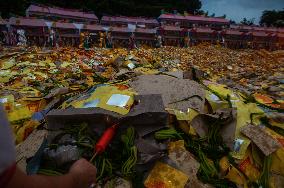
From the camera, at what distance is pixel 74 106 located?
3.76 metres

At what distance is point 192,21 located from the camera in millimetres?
34281

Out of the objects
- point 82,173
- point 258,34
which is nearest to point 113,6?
point 258,34

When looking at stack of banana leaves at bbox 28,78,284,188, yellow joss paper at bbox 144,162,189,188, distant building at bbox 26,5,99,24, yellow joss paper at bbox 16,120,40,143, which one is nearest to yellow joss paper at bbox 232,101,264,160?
stack of banana leaves at bbox 28,78,284,188

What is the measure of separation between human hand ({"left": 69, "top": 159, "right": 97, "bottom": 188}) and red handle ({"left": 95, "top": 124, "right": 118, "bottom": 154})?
1140 mm

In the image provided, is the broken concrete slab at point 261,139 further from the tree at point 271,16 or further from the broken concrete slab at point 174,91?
the tree at point 271,16

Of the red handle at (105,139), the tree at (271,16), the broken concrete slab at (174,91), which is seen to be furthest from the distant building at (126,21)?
the tree at (271,16)

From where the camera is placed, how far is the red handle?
2941 mm

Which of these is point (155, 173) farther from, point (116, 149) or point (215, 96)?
point (215, 96)

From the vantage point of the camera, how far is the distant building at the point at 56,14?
27.3 meters

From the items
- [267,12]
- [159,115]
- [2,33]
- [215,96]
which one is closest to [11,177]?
[159,115]

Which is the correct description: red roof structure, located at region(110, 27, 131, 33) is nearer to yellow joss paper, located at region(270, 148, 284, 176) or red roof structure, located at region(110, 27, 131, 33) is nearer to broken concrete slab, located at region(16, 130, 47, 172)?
broken concrete slab, located at region(16, 130, 47, 172)

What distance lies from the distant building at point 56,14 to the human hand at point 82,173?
2732 cm

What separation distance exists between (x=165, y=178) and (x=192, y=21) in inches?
1281

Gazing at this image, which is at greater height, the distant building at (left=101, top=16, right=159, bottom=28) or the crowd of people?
the distant building at (left=101, top=16, right=159, bottom=28)
